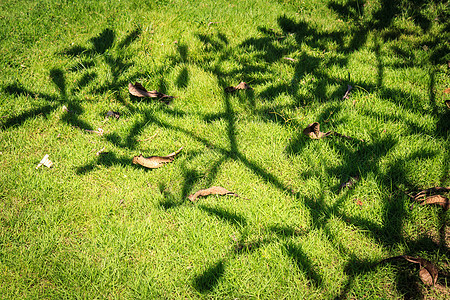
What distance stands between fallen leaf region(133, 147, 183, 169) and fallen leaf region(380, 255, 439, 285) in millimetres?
1988

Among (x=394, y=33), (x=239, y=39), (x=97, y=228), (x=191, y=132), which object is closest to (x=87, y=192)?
(x=97, y=228)

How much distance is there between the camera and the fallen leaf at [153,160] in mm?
2801

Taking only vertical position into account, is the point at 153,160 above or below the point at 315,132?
below

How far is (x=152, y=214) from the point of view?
2.46m

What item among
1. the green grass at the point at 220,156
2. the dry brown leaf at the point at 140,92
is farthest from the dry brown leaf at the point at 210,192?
the dry brown leaf at the point at 140,92

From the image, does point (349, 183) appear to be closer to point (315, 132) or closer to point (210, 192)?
point (315, 132)

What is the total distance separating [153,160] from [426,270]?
2208mm

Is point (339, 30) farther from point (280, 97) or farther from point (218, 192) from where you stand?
point (218, 192)

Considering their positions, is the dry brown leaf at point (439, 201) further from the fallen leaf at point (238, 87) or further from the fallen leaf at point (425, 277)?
Result: the fallen leaf at point (238, 87)

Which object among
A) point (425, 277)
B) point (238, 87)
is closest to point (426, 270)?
point (425, 277)

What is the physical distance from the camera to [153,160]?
2.84 m

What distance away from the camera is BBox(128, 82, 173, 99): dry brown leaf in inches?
141

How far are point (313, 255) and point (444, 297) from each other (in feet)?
2.56

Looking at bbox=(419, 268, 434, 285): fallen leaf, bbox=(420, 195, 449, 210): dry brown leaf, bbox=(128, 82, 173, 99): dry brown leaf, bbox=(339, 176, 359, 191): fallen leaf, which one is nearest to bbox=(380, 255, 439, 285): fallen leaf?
bbox=(419, 268, 434, 285): fallen leaf
